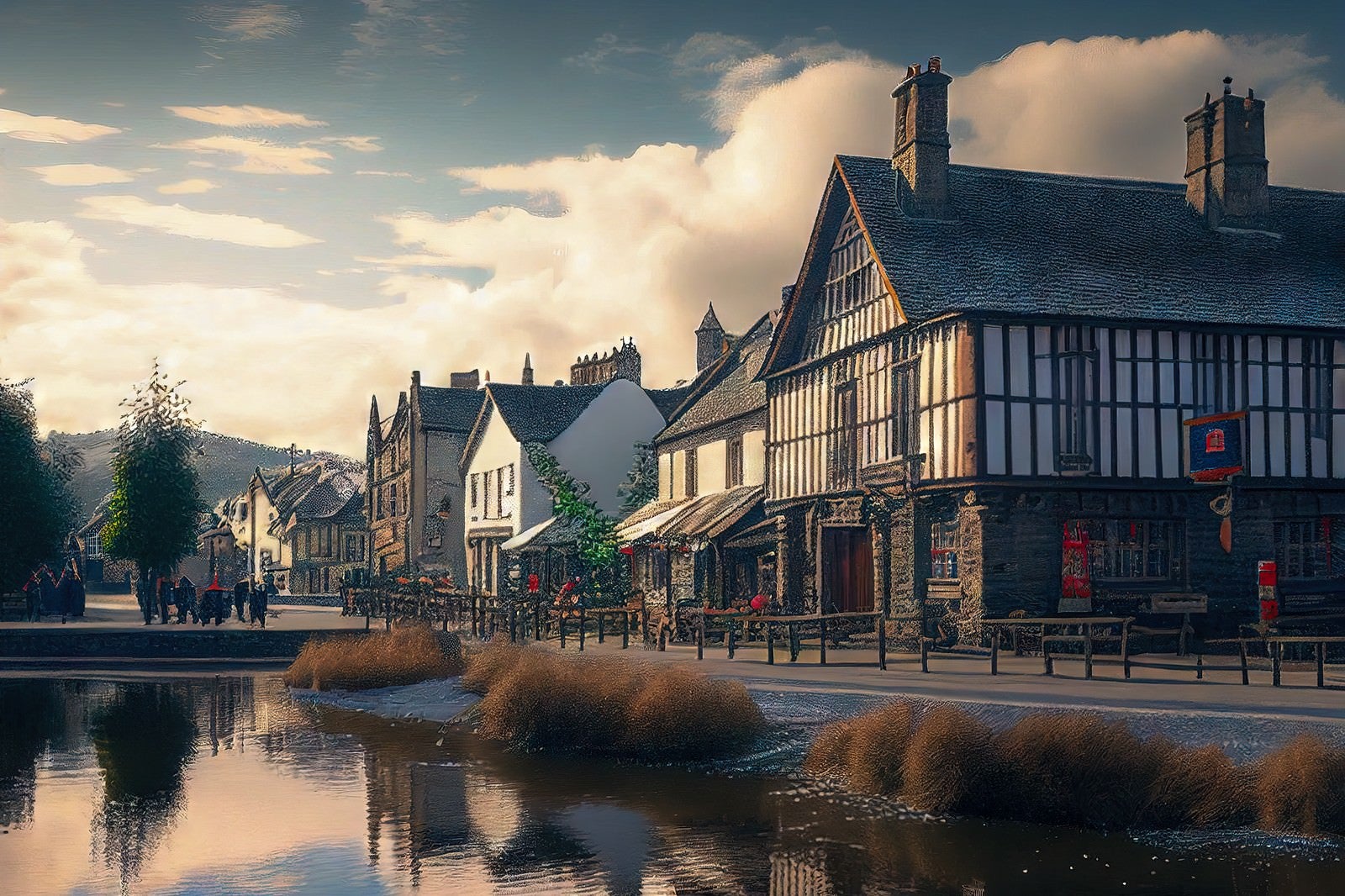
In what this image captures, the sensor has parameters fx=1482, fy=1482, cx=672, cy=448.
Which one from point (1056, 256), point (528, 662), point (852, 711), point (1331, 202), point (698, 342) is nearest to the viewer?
point (852, 711)

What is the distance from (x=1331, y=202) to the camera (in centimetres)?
3350

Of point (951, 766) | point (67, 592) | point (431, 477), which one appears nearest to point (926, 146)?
point (951, 766)

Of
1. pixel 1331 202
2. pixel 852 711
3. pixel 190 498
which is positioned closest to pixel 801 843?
pixel 852 711

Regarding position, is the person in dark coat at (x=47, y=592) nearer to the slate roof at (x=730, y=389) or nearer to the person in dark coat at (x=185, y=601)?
the person in dark coat at (x=185, y=601)

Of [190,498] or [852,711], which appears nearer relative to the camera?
[852,711]

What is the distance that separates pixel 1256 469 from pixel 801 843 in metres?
17.7

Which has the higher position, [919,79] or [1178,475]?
[919,79]

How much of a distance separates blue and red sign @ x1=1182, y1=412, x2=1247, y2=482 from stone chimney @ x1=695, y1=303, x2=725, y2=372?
30.5 meters

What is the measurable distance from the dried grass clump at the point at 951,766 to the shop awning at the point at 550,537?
2907 cm

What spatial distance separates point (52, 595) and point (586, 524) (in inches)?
911

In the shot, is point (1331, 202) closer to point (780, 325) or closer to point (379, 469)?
point (780, 325)

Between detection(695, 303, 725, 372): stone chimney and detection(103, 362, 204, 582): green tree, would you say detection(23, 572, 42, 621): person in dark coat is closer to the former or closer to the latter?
detection(103, 362, 204, 582): green tree

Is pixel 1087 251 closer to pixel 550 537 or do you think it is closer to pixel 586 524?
pixel 586 524

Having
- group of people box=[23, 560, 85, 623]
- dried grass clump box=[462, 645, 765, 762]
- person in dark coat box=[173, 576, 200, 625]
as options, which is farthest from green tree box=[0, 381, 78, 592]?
dried grass clump box=[462, 645, 765, 762]
